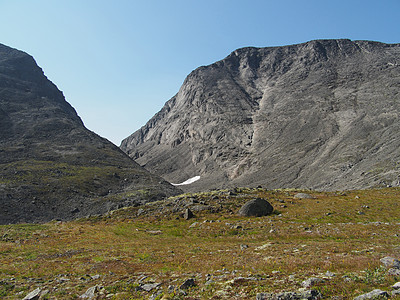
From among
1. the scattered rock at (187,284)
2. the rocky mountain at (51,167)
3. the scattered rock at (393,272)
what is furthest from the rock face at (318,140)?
the scattered rock at (187,284)

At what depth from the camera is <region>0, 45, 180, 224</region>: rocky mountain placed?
70.7m

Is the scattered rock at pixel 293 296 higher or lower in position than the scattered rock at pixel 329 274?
higher

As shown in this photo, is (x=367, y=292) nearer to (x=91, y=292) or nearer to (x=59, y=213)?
(x=91, y=292)

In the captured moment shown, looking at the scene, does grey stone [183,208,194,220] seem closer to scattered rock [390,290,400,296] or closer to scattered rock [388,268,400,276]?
scattered rock [388,268,400,276]

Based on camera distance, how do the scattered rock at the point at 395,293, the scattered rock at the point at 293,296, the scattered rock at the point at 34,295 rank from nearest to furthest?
the scattered rock at the point at 395,293 → the scattered rock at the point at 293,296 → the scattered rock at the point at 34,295

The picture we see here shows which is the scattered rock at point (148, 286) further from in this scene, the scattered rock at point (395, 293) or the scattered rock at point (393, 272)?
the scattered rock at point (393, 272)

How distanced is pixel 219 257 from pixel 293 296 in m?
8.39

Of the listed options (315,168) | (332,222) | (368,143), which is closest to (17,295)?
(332,222)

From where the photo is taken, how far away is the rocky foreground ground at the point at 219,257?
984 centimetres

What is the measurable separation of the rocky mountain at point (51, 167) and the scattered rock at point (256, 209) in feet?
111

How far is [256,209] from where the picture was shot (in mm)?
33031


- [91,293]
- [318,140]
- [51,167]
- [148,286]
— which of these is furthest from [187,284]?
[318,140]

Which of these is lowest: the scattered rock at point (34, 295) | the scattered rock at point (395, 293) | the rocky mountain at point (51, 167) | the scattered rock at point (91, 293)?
the scattered rock at point (91, 293)

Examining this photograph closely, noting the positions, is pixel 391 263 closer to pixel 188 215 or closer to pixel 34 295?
pixel 34 295
